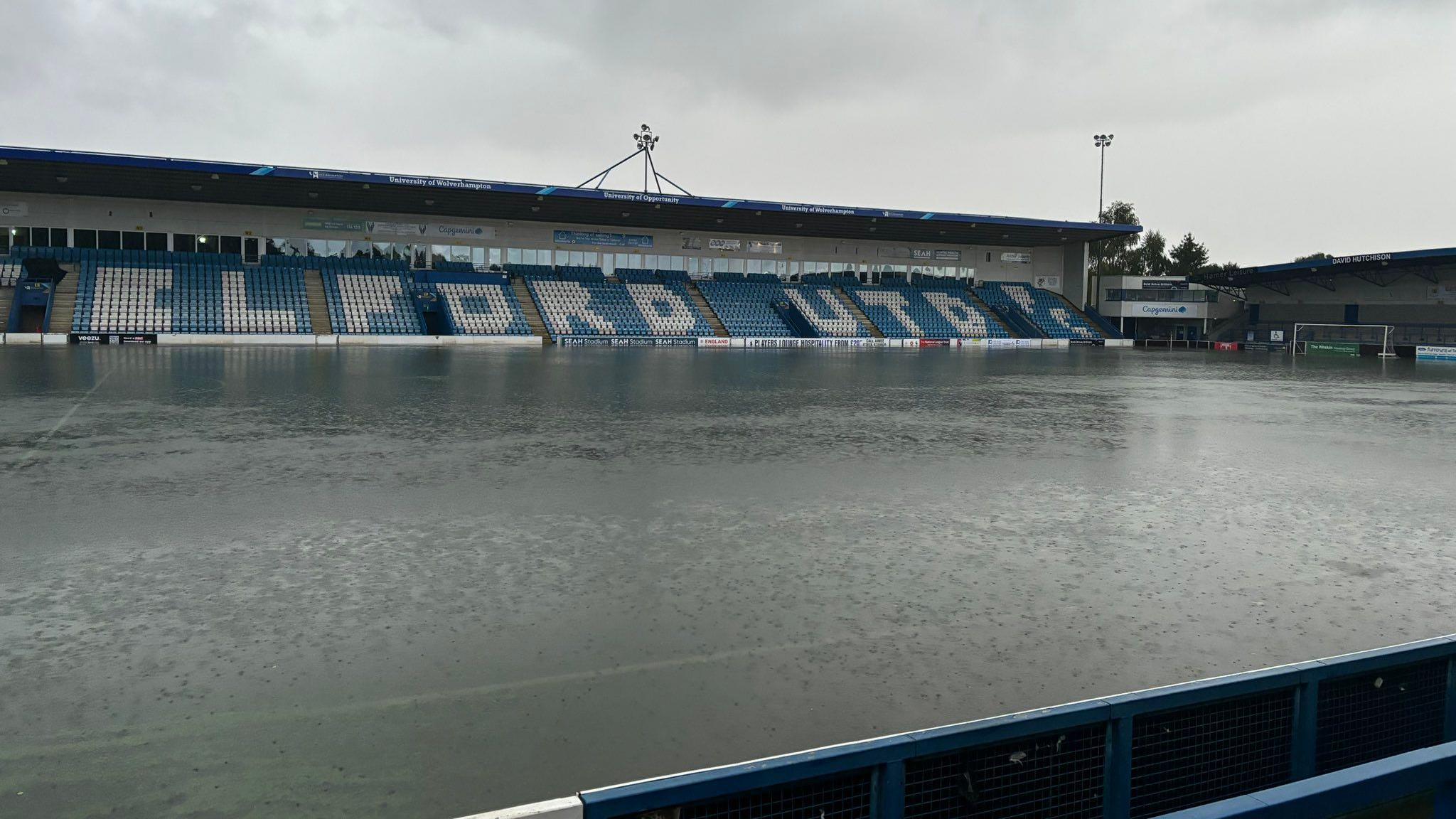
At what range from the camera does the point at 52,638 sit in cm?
486

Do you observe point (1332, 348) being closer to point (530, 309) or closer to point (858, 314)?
point (858, 314)

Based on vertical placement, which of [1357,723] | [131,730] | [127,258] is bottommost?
[131,730]

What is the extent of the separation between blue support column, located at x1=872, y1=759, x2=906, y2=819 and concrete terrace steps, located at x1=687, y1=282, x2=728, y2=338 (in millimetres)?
49950

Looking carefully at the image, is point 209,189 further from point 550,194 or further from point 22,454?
point 22,454

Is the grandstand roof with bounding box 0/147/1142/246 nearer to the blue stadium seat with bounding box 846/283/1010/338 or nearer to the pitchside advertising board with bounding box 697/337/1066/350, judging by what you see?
the blue stadium seat with bounding box 846/283/1010/338

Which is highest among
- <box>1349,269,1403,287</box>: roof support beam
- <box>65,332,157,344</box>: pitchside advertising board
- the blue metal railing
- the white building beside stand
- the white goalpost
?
<box>1349,269,1403,287</box>: roof support beam

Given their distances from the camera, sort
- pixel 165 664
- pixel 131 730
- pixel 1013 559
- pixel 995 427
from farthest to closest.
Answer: pixel 995 427
pixel 1013 559
pixel 165 664
pixel 131 730

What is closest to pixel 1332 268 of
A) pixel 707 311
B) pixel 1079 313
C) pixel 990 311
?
pixel 1079 313

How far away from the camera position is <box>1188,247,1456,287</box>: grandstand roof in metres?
55.0

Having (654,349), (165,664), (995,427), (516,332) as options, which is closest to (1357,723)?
(165,664)

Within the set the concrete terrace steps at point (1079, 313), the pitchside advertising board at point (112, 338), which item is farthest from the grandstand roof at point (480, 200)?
the pitchside advertising board at point (112, 338)

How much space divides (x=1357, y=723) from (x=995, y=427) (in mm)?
11729

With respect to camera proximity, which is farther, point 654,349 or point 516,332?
Answer: point 516,332

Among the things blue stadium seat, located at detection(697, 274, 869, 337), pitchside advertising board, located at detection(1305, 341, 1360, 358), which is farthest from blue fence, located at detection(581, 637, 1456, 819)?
pitchside advertising board, located at detection(1305, 341, 1360, 358)
